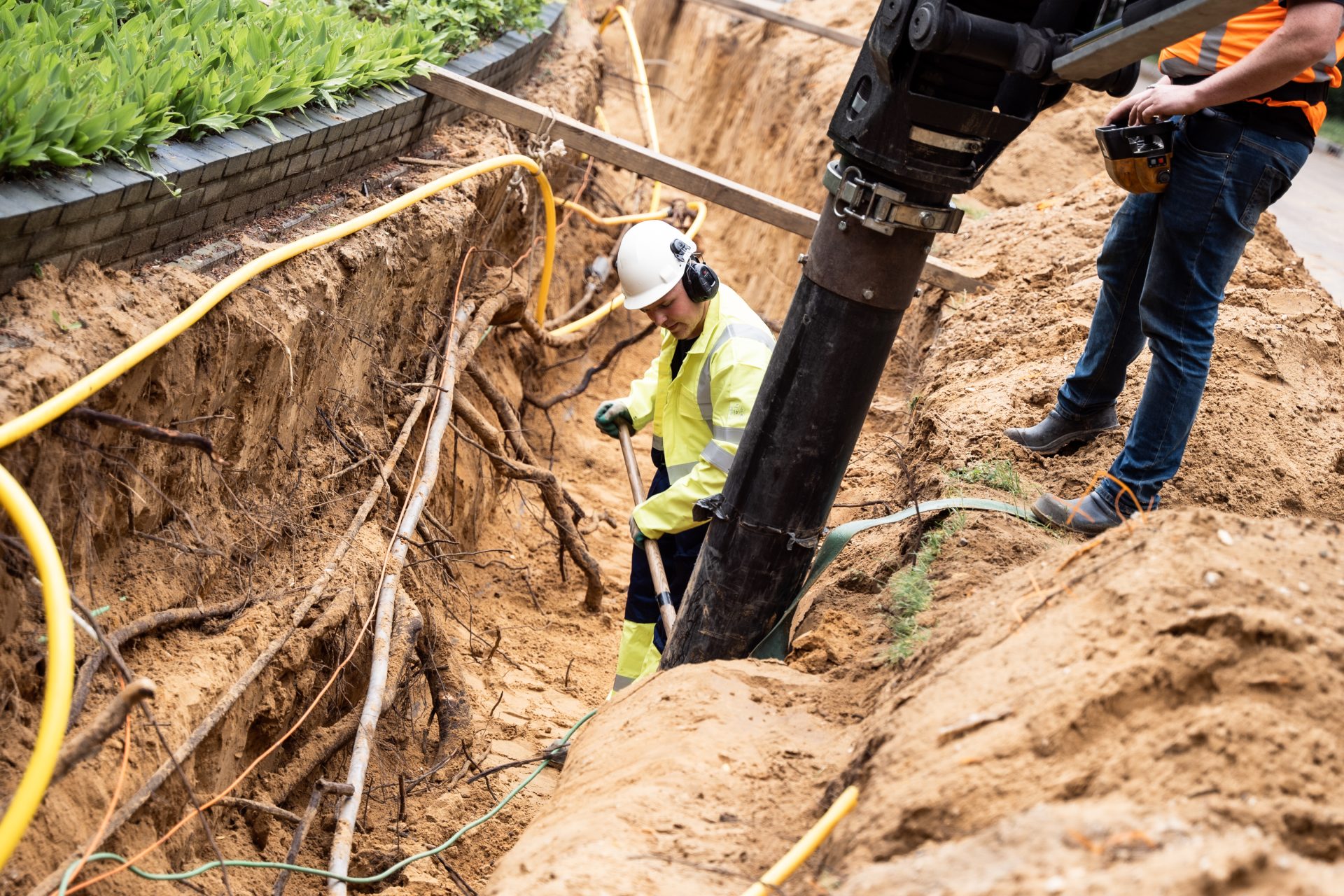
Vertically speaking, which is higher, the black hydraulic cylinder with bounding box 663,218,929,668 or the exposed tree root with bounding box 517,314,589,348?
the black hydraulic cylinder with bounding box 663,218,929,668

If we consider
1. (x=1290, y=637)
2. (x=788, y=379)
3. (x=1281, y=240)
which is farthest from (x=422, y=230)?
(x=1281, y=240)

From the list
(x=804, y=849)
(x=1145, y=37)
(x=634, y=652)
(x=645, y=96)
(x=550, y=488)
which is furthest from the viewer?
(x=645, y=96)

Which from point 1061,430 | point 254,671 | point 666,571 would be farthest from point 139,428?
point 1061,430

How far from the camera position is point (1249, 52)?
289 centimetres

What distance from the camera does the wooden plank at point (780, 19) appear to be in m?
10.7

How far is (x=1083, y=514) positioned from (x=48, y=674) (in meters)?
2.76

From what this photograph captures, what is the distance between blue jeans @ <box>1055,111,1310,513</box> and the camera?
3021mm

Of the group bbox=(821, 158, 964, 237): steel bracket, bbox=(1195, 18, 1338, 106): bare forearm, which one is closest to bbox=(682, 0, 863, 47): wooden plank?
bbox=(1195, 18, 1338, 106): bare forearm

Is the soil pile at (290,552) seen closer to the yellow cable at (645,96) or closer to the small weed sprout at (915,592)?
the small weed sprout at (915,592)

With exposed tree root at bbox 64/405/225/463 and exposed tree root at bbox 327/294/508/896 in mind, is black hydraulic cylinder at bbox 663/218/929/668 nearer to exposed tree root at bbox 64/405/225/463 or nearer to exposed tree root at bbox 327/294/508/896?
exposed tree root at bbox 327/294/508/896

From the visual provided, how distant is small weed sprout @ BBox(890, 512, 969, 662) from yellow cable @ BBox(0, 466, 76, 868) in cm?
181

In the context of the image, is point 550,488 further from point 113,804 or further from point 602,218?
point 113,804

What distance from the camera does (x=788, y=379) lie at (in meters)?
2.97

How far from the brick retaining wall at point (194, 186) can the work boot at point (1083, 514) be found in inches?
110
